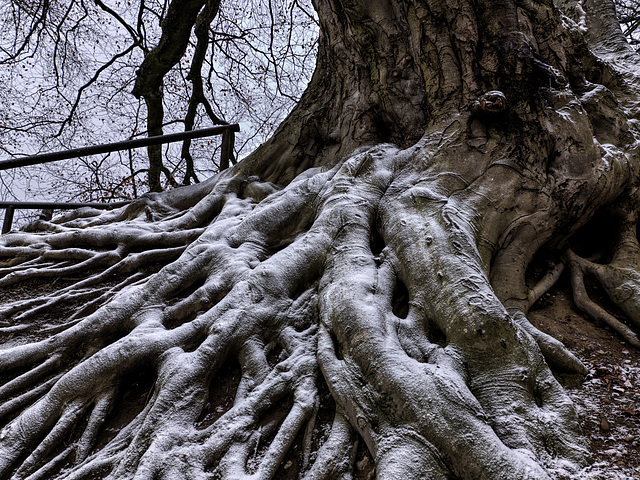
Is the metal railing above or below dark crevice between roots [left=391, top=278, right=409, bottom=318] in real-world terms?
above

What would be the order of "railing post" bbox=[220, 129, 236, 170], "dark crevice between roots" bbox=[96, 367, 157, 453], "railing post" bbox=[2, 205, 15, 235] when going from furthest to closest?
"railing post" bbox=[220, 129, 236, 170], "railing post" bbox=[2, 205, 15, 235], "dark crevice between roots" bbox=[96, 367, 157, 453]

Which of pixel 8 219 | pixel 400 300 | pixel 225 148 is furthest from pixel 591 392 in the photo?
pixel 8 219

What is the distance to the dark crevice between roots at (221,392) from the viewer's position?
155 centimetres

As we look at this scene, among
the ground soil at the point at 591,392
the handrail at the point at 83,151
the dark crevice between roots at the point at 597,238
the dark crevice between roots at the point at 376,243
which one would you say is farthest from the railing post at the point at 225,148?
the dark crevice between roots at the point at 597,238

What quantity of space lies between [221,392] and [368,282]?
761 mm

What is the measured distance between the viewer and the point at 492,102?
2.29 meters

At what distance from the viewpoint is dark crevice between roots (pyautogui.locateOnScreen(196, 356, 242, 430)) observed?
1.55 m

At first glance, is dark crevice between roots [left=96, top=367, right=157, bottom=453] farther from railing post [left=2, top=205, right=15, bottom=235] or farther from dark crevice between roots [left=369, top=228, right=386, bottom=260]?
railing post [left=2, top=205, right=15, bottom=235]

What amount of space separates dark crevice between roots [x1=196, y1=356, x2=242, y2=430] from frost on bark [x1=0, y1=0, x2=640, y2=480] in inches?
0.4

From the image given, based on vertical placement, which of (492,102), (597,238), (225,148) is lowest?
(597,238)

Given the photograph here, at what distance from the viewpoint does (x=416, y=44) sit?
2.59 m

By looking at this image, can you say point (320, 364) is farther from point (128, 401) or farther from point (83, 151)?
point (83, 151)

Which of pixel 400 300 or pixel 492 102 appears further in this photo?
pixel 492 102

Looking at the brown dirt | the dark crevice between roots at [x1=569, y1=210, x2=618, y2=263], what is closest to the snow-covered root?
the brown dirt
